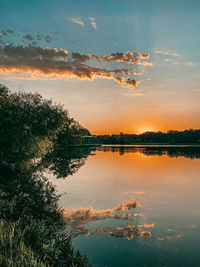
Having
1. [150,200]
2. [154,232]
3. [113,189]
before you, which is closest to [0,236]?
[154,232]

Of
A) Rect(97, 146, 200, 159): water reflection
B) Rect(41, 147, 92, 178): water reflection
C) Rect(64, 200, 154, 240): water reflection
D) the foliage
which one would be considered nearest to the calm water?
Rect(64, 200, 154, 240): water reflection

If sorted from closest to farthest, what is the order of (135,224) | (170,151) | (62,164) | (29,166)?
(135,224) → (29,166) → (62,164) → (170,151)

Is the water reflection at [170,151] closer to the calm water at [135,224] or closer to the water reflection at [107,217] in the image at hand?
the calm water at [135,224]

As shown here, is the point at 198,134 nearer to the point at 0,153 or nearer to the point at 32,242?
the point at 0,153

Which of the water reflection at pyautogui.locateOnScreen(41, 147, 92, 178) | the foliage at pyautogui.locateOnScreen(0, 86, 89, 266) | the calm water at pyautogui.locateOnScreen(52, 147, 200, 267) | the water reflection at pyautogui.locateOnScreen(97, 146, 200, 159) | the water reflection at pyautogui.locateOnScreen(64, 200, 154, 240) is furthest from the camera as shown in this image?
the water reflection at pyautogui.locateOnScreen(97, 146, 200, 159)

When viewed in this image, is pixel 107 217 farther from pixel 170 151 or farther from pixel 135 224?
pixel 170 151

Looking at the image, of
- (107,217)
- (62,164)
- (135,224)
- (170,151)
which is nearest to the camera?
(135,224)

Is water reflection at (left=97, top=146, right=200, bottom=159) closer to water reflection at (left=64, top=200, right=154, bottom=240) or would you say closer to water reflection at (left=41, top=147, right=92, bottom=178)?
water reflection at (left=41, top=147, right=92, bottom=178)

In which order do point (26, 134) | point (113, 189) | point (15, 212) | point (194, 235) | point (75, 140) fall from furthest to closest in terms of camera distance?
point (75, 140), point (26, 134), point (113, 189), point (15, 212), point (194, 235)

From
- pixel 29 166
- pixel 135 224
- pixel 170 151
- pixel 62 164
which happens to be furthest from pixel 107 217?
pixel 170 151

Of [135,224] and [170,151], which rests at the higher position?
[170,151]

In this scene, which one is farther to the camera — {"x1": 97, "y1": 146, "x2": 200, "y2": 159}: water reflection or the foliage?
{"x1": 97, "y1": 146, "x2": 200, "y2": 159}: water reflection

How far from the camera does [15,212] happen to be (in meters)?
13.9

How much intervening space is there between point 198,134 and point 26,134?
167580 millimetres
